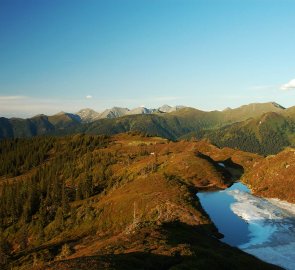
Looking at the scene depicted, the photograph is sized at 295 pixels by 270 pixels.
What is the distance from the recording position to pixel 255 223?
237ft

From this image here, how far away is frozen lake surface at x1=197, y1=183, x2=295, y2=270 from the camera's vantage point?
189ft

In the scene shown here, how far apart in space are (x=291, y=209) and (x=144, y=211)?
33.5 metres

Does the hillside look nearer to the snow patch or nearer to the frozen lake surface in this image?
the frozen lake surface

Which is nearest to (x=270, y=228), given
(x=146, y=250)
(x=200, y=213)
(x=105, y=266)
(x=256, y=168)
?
(x=200, y=213)

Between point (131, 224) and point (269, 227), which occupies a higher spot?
point (131, 224)

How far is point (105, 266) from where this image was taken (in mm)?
35250

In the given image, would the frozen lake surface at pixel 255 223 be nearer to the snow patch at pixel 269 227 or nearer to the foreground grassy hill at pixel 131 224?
the snow patch at pixel 269 227

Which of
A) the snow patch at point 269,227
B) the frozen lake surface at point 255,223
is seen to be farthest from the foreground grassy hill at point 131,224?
the snow patch at point 269,227

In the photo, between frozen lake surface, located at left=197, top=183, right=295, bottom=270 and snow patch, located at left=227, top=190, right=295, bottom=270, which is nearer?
snow patch, located at left=227, top=190, right=295, bottom=270

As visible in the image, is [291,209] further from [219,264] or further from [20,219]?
[20,219]

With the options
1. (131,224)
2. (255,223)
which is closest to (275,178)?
(255,223)

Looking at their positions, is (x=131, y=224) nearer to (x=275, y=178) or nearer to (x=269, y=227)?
(x=269, y=227)

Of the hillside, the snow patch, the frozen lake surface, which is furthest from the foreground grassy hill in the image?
the hillside

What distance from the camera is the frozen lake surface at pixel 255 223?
57600 mm
